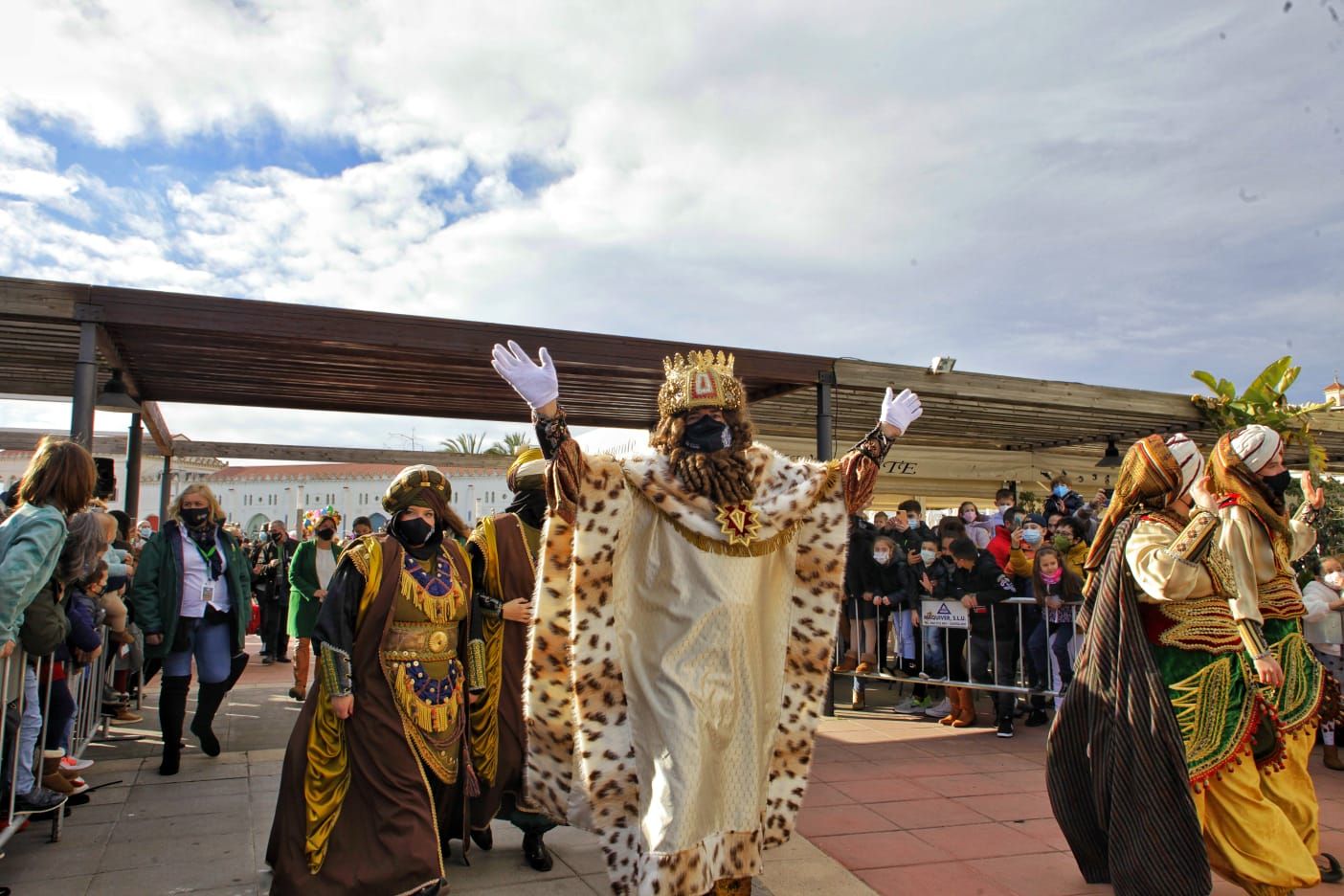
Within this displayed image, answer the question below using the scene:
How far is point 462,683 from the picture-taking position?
439cm

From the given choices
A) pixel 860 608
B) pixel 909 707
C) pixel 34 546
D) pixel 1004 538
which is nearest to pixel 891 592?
pixel 860 608

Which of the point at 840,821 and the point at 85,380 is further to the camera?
the point at 85,380

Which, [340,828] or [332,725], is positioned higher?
[332,725]

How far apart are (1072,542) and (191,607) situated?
23.2 feet

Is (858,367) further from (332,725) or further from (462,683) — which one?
(332,725)

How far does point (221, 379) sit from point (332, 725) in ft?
18.1

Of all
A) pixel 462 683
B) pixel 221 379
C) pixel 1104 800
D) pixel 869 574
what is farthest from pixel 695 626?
pixel 221 379

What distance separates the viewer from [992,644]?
791cm

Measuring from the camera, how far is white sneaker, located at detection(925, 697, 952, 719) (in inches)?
327

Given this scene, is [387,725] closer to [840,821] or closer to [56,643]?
[56,643]

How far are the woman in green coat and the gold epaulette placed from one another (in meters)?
6.88

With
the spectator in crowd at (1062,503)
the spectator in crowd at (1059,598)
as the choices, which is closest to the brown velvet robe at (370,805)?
the spectator in crowd at (1059,598)

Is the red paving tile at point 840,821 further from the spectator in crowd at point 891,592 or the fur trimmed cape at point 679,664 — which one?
the spectator in crowd at point 891,592

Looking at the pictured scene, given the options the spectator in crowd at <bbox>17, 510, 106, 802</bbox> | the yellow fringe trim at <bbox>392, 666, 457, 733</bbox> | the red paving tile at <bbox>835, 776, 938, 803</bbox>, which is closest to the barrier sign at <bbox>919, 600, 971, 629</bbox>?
the red paving tile at <bbox>835, 776, 938, 803</bbox>
